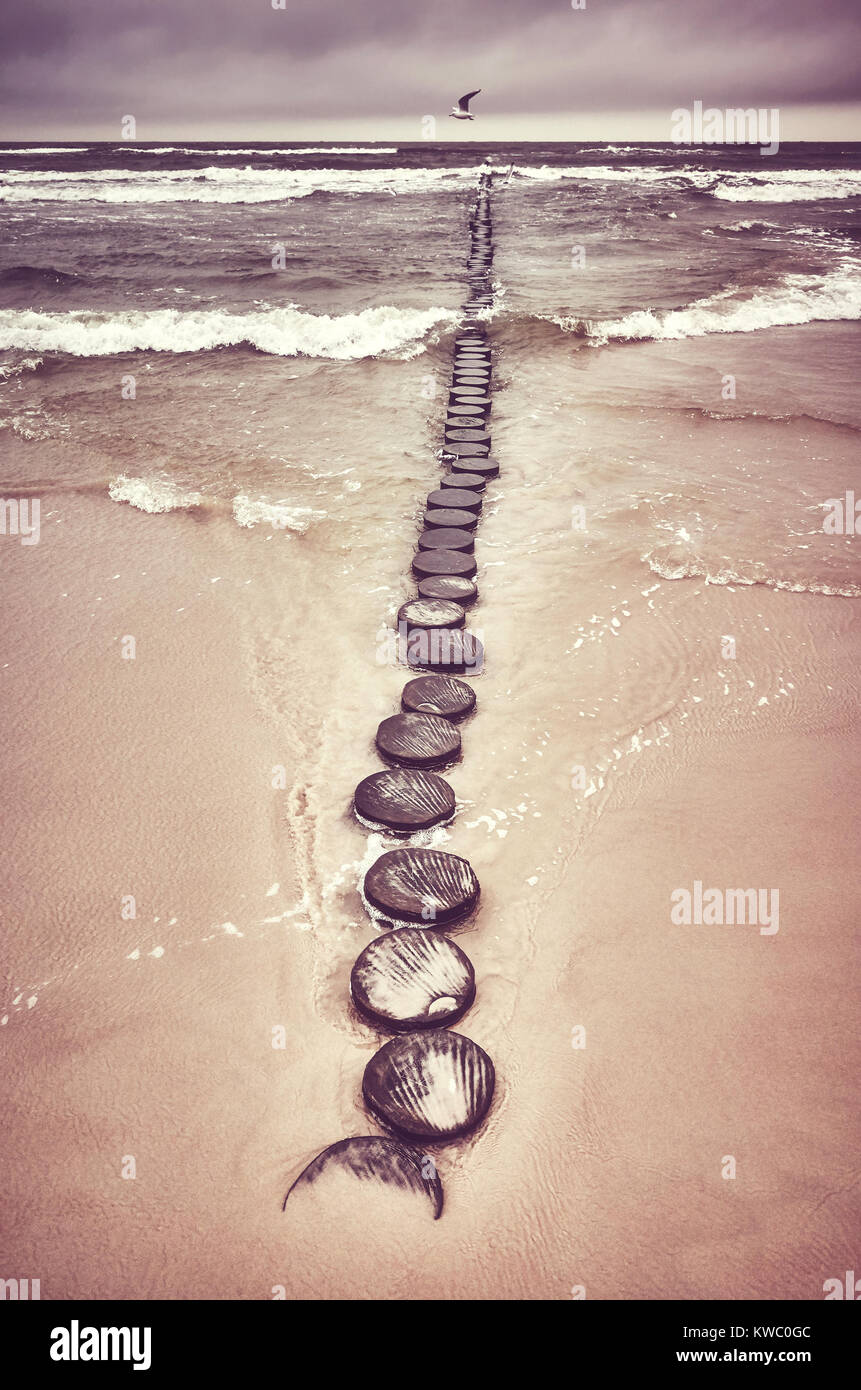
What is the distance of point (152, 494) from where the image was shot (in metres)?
5.58

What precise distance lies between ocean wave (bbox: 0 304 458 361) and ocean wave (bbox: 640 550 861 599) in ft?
17.3

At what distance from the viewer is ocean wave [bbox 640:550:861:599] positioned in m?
4.48

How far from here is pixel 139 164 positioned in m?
34.5


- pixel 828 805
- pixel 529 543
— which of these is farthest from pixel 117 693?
pixel 828 805

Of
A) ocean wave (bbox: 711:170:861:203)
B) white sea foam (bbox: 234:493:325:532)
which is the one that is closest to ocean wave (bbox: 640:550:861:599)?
white sea foam (bbox: 234:493:325:532)

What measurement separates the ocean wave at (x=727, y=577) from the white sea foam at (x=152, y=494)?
3.25m

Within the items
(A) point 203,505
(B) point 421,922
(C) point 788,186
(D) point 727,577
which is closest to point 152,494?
(A) point 203,505

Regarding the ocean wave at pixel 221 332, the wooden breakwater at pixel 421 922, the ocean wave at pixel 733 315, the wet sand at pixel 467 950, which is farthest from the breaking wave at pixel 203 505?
the ocean wave at pixel 733 315

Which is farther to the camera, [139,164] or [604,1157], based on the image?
[139,164]

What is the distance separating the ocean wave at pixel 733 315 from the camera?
30.5 ft

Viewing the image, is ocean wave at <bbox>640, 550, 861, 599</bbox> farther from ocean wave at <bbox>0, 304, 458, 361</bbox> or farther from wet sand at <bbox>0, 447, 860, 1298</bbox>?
ocean wave at <bbox>0, 304, 458, 361</bbox>

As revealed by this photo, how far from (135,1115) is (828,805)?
2754mm

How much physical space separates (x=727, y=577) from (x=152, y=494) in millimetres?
4082

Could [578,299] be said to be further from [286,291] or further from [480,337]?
[286,291]
